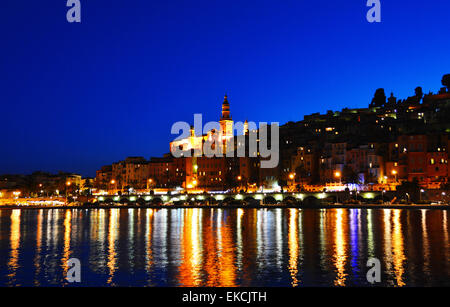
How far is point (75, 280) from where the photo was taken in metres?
23.9

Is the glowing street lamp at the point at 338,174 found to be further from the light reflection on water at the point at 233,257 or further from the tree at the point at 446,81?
the tree at the point at 446,81

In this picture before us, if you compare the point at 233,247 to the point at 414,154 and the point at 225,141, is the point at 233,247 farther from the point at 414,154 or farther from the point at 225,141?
the point at 225,141

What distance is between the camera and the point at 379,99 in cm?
18575

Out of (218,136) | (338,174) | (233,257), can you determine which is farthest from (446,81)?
(233,257)

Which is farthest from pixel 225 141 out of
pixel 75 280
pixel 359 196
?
pixel 75 280

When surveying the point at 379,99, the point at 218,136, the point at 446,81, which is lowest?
the point at 218,136

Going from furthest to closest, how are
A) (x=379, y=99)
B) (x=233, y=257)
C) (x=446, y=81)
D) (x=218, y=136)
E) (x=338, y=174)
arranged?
(x=379, y=99), (x=218, y=136), (x=446, y=81), (x=338, y=174), (x=233, y=257)

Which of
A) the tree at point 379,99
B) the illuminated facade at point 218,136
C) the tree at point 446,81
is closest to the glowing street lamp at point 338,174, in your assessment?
the illuminated facade at point 218,136

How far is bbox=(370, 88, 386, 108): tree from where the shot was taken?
184m

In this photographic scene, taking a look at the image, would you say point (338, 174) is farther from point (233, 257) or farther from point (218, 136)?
point (233, 257)

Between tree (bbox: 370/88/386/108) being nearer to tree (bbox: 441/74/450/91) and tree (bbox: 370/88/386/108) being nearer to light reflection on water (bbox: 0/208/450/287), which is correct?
tree (bbox: 441/74/450/91)

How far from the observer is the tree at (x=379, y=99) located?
184125mm

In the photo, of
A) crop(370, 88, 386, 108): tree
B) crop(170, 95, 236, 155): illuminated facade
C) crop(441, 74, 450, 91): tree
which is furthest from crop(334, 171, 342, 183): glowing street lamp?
crop(370, 88, 386, 108): tree

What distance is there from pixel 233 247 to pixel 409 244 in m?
14.2
